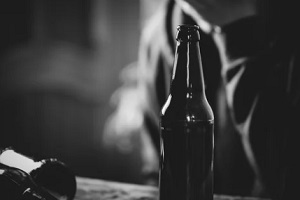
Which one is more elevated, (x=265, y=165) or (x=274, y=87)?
(x=274, y=87)

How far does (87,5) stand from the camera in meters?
3.37

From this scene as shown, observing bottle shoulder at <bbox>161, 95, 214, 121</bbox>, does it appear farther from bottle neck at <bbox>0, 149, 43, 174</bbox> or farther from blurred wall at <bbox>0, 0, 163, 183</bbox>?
blurred wall at <bbox>0, 0, 163, 183</bbox>

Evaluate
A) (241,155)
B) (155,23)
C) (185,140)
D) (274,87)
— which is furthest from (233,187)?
(185,140)

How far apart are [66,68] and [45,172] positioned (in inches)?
115

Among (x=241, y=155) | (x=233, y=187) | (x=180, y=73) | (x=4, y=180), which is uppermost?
(x=180, y=73)

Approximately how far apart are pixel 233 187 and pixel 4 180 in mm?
975

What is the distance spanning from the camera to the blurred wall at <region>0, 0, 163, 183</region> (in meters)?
3.39

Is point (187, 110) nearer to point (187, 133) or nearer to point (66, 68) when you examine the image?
point (187, 133)

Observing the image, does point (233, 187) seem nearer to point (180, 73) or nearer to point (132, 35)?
point (180, 73)

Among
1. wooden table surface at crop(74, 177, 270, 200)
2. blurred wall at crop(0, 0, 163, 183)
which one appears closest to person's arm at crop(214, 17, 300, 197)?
wooden table surface at crop(74, 177, 270, 200)

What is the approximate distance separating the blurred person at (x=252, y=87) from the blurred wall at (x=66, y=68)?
204cm

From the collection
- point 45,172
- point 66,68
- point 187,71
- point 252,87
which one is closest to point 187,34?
point 187,71

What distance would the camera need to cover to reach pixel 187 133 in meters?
0.56

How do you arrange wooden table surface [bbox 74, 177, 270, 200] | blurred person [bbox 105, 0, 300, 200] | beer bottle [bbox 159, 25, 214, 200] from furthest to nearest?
1. blurred person [bbox 105, 0, 300, 200]
2. wooden table surface [bbox 74, 177, 270, 200]
3. beer bottle [bbox 159, 25, 214, 200]
